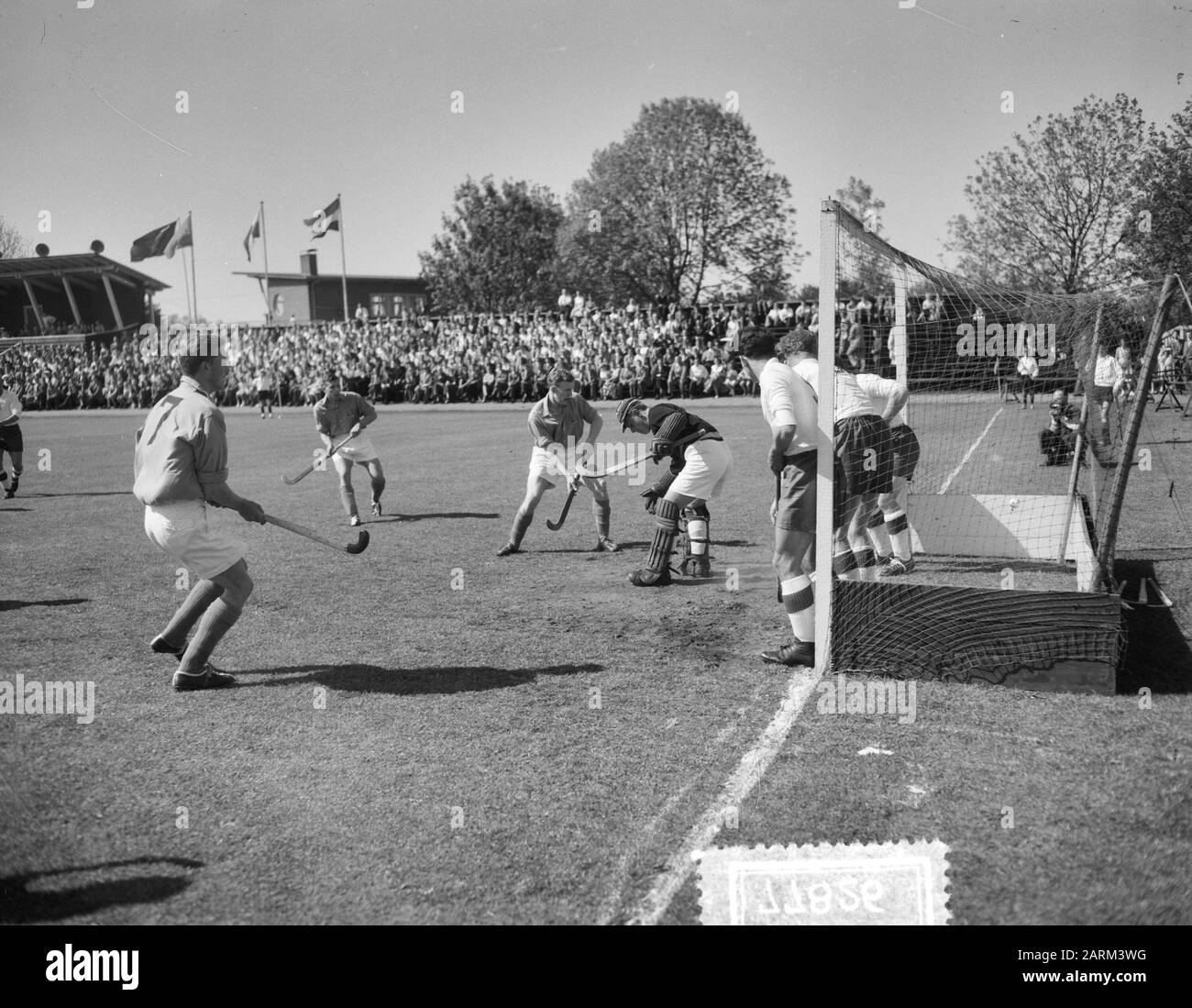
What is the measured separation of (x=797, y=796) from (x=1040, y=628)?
1.97m

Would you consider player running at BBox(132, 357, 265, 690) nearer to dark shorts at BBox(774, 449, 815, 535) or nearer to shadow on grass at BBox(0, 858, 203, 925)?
shadow on grass at BBox(0, 858, 203, 925)

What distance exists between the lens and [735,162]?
144ft

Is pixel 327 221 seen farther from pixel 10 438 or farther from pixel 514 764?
pixel 514 764

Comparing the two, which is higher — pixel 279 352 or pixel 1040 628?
pixel 279 352

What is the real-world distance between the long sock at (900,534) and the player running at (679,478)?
1.43 m

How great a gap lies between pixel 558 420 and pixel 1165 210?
18.4 meters

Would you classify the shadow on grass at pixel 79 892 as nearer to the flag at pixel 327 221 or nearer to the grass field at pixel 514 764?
the grass field at pixel 514 764

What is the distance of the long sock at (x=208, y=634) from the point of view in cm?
582

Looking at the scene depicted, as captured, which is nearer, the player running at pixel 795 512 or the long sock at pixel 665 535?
the player running at pixel 795 512

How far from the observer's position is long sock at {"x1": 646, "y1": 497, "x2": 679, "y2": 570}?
27.5 ft

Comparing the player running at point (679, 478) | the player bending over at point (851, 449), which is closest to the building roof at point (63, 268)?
the player running at point (679, 478)

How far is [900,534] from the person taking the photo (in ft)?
27.5
